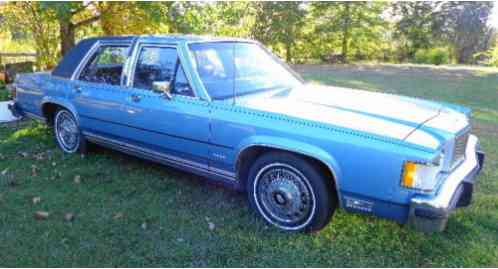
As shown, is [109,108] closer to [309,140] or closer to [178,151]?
[178,151]

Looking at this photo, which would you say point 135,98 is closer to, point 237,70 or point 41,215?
point 237,70

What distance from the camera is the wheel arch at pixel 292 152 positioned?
3.03 m

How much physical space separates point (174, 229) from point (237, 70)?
5.32ft

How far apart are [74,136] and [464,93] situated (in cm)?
922

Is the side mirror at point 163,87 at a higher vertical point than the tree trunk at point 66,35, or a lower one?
lower

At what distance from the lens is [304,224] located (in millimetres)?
3363

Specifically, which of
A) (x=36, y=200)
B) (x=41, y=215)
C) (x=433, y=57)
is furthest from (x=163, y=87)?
(x=433, y=57)

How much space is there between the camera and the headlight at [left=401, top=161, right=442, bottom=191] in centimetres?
274

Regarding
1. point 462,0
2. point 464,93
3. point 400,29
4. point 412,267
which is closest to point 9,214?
point 412,267

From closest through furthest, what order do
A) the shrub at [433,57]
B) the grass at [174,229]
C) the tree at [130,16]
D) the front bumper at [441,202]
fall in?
the front bumper at [441,202], the grass at [174,229], the tree at [130,16], the shrub at [433,57]

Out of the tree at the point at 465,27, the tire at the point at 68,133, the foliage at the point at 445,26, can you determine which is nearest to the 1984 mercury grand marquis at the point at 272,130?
the tire at the point at 68,133

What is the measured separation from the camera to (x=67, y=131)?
17.8 feet

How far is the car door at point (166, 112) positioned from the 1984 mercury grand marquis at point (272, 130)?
11 mm

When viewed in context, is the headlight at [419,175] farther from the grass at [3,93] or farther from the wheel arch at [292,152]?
the grass at [3,93]
